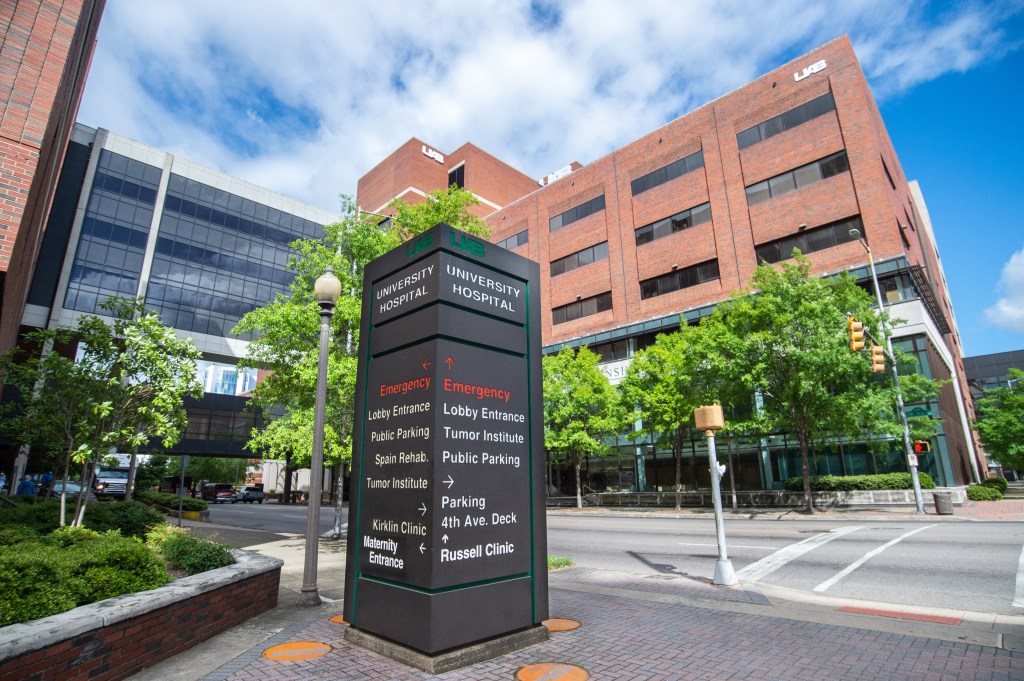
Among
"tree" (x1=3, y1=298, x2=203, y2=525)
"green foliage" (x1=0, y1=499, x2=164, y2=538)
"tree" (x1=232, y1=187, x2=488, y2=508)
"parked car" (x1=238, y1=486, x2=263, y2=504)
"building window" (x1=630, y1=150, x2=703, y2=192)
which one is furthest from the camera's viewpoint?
"parked car" (x1=238, y1=486, x2=263, y2=504)

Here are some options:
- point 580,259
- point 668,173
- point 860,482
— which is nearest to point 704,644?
point 860,482

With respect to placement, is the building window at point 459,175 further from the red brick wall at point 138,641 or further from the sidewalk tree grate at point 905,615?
the sidewalk tree grate at point 905,615

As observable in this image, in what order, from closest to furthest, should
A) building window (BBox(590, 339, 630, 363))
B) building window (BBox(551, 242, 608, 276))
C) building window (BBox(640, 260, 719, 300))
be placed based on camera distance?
1. building window (BBox(640, 260, 719, 300))
2. building window (BBox(590, 339, 630, 363))
3. building window (BBox(551, 242, 608, 276))

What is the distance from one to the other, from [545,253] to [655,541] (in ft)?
106

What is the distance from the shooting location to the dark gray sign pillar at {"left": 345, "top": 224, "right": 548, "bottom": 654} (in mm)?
4969

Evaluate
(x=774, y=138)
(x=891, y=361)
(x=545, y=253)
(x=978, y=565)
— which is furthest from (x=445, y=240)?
(x=545, y=253)

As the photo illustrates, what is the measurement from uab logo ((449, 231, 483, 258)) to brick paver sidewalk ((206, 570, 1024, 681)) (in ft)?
13.4

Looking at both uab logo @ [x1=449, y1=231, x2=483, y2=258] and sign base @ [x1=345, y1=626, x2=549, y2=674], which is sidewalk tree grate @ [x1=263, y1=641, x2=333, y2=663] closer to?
sign base @ [x1=345, y1=626, x2=549, y2=674]

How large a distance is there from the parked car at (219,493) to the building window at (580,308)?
35.6 m

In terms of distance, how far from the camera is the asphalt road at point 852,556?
8.30 metres

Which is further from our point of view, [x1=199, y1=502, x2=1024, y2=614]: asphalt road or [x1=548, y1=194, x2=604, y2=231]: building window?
[x1=548, y1=194, x2=604, y2=231]: building window

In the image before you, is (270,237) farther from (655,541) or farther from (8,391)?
(655,541)


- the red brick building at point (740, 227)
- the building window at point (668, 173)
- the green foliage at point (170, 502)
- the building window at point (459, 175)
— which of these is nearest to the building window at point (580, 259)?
the red brick building at point (740, 227)

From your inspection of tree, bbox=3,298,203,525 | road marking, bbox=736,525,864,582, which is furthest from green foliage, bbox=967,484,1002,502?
tree, bbox=3,298,203,525
